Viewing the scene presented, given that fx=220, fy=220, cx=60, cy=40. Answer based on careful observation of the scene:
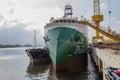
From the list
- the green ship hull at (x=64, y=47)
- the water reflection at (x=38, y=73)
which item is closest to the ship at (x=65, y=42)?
the green ship hull at (x=64, y=47)

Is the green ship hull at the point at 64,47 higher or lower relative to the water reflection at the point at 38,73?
higher

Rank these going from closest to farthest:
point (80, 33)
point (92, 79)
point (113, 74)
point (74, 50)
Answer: point (113, 74), point (92, 79), point (74, 50), point (80, 33)

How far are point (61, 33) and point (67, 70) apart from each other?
6618 millimetres

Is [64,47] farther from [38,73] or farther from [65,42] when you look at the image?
[38,73]

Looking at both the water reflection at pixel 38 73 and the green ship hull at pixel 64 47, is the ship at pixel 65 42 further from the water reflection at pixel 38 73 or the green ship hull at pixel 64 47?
the water reflection at pixel 38 73

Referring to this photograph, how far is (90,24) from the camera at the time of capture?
157ft

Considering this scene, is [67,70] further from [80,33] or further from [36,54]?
[36,54]

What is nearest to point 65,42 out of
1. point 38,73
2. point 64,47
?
point 64,47

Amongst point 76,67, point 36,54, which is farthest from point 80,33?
point 36,54

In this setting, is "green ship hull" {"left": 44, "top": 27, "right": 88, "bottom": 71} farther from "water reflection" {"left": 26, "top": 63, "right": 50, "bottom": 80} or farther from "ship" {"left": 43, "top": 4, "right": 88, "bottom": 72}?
"water reflection" {"left": 26, "top": 63, "right": 50, "bottom": 80}

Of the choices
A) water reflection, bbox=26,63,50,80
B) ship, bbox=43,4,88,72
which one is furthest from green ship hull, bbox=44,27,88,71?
water reflection, bbox=26,63,50,80

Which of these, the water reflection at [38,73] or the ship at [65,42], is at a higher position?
the ship at [65,42]

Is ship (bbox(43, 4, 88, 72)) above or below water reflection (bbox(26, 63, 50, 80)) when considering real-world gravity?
above

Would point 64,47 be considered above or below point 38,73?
above
